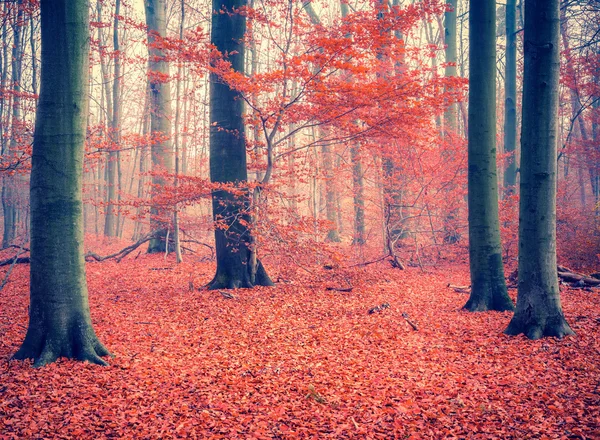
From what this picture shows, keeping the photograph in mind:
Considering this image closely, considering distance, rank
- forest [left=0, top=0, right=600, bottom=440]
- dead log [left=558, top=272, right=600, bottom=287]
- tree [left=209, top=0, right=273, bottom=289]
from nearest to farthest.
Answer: forest [left=0, top=0, right=600, bottom=440] < dead log [left=558, top=272, right=600, bottom=287] < tree [left=209, top=0, right=273, bottom=289]

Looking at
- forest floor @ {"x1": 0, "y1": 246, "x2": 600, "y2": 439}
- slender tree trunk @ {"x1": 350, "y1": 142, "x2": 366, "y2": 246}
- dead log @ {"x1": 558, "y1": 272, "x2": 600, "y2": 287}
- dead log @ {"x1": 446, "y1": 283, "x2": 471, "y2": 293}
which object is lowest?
forest floor @ {"x1": 0, "y1": 246, "x2": 600, "y2": 439}

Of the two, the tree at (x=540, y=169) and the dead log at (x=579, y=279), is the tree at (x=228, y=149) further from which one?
the dead log at (x=579, y=279)

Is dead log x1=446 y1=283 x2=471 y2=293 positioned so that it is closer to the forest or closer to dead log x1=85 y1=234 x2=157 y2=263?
the forest

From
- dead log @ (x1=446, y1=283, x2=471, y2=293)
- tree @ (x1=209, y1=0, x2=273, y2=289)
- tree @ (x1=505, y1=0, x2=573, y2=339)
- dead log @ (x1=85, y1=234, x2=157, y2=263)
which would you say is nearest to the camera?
tree @ (x1=505, y1=0, x2=573, y2=339)

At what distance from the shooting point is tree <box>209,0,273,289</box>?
8.65 meters

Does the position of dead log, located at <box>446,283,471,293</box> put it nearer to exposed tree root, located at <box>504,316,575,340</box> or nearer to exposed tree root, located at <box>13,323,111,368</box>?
exposed tree root, located at <box>504,316,575,340</box>

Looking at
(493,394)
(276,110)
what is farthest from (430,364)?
(276,110)

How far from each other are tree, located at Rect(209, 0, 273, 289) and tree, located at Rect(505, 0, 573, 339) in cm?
510

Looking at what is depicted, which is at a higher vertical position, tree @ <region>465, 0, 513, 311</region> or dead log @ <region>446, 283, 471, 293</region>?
tree @ <region>465, 0, 513, 311</region>

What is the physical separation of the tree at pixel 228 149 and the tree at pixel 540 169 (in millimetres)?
5098

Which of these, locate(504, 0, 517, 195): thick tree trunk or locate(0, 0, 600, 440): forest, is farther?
locate(504, 0, 517, 195): thick tree trunk

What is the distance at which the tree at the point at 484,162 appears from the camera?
6.88 m

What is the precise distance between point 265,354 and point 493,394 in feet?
8.51

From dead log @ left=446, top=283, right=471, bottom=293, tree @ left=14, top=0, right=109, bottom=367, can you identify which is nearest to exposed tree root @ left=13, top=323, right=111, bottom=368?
tree @ left=14, top=0, right=109, bottom=367
